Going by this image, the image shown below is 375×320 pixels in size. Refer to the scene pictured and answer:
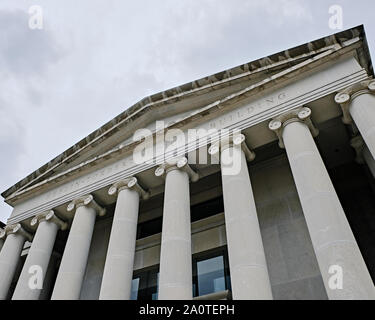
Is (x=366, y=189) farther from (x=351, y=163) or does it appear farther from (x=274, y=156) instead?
(x=274, y=156)

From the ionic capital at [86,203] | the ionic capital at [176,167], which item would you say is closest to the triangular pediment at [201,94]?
the ionic capital at [176,167]

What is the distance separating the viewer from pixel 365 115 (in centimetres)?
1691

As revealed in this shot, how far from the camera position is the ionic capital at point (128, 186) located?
24133mm

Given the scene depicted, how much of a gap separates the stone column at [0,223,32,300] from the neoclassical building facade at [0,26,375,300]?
0.11m

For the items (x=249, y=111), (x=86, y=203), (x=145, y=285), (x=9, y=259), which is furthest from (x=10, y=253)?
(x=249, y=111)

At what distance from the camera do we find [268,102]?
21.6 metres

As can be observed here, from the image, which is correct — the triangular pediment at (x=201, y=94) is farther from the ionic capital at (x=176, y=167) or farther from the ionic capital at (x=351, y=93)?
the ionic capital at (x=176, y=167)

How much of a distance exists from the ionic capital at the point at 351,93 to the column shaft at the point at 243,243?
22.2 ft

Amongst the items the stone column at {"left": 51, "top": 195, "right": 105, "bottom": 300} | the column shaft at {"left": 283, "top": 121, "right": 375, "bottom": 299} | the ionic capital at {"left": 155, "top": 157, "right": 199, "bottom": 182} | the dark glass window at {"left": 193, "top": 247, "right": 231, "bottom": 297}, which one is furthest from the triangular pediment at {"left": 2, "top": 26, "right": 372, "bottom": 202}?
the dark glass window at {"left": 193, "top": 247, "right": 231, "bottom": 297}

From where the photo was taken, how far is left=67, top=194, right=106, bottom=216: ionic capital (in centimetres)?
2572
